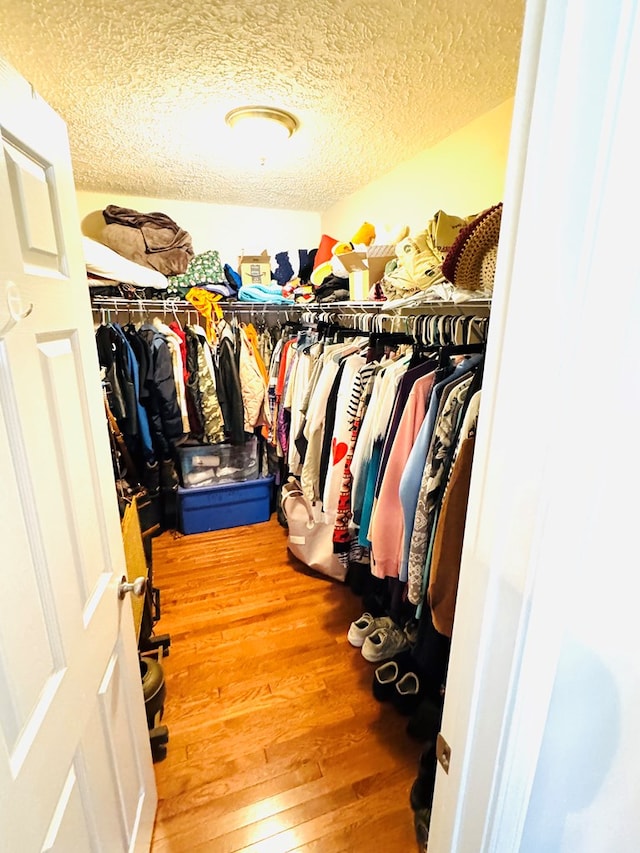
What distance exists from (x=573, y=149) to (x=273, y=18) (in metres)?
1.24

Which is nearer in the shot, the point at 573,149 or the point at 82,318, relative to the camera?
the point at 573,149

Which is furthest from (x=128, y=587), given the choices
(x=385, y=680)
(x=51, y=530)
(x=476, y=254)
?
(x=476, y=254)

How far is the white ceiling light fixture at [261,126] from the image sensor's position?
1668 mm

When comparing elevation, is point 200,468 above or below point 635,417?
below

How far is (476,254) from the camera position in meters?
1.17

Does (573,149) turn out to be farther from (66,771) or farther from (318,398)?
(318,398)

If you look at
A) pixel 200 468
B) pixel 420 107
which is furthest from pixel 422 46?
pixel 200 468

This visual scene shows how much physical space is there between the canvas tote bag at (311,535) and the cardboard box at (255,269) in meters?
1.61

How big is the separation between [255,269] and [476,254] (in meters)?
2.09

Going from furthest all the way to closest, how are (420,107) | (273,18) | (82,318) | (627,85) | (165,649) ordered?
(165,649), (420,107), (273,18), (82,318), (627,85)

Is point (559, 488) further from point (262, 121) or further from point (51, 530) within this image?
point (262, 121)

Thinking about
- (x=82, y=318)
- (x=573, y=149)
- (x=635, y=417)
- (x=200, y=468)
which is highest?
(x=573, y=149)

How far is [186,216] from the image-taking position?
116 inches

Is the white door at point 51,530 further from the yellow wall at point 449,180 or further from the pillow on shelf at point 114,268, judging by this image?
the pillow on shelf at point 114,268
